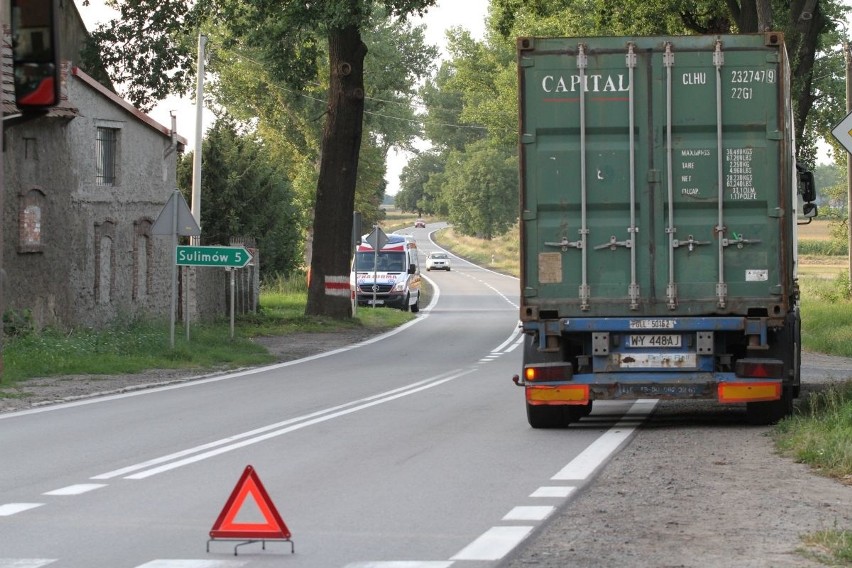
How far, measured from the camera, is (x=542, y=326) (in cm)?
1473

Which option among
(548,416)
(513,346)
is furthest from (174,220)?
(548,416)

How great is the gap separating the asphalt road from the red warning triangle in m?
0.02

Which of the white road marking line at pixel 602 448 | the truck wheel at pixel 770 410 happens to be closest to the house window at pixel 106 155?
the white road marking line at pixel 602 448

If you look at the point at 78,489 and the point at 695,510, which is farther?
the point at 78,489

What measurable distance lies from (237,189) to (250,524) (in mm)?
38742

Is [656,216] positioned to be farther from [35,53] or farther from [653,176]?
[35,53]

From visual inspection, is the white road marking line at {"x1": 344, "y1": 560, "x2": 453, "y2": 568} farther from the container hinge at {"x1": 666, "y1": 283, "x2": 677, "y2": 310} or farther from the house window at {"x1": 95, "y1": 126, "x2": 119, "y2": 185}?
the house window at {"x1": 95, "y1": 126, "x2": 119, "y2": 185}

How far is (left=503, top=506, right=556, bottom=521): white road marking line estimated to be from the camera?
954cm

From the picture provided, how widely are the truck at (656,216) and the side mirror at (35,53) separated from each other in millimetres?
8438

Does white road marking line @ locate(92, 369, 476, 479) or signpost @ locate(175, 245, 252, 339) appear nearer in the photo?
white road marking line @ locate(92, 369, 476, 479)

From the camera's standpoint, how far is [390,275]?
49.9 m

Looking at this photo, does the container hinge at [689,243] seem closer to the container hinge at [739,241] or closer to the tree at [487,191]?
the container hinge at [739,241]

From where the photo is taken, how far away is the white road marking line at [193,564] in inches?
317

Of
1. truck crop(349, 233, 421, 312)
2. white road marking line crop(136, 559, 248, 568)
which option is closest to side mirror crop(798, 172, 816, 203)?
white road marking line crop(136, 559, 248, 568)
